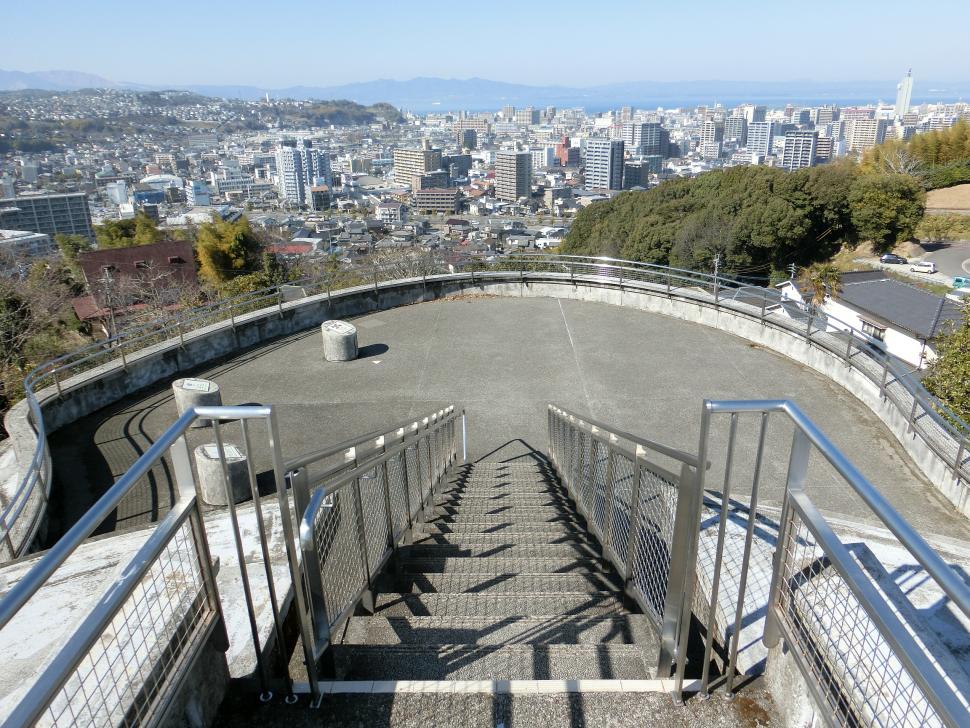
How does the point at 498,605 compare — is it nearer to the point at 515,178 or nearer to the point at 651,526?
the point at 651,526

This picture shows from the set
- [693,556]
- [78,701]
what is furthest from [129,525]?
[693,556]

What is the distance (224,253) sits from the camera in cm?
3350

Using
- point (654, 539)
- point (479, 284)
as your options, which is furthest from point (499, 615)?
point (479, 284)

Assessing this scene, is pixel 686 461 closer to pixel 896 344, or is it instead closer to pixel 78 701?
pixel 78 701

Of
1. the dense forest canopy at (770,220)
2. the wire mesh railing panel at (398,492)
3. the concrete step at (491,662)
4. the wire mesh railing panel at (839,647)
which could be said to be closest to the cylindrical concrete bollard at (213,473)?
the wire mesh railing panel at (398,492)

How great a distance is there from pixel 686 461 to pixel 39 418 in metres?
7.21

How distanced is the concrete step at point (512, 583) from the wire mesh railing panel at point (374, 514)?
37 cm

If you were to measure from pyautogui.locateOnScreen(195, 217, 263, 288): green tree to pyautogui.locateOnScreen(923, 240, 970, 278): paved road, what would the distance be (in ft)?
127

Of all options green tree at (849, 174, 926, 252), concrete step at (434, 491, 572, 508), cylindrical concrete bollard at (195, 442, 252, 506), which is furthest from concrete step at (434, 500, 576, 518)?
green tree at (849, 174, 926, 252)

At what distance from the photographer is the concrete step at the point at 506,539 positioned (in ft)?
16.8

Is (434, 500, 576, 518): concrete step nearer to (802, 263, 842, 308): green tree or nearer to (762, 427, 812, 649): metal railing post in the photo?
(762, 427, 812, 649): metal railing post

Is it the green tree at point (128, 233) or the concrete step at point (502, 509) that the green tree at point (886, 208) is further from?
the green tree at point (128, 233)

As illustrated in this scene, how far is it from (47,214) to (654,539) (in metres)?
114

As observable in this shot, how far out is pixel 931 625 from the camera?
353 centimetres
